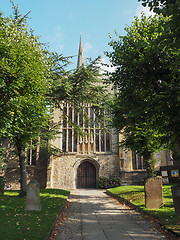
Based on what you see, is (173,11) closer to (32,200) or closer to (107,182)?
(32,200)

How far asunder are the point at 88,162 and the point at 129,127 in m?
11.5

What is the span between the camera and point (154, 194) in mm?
8086

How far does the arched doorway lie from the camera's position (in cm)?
2230

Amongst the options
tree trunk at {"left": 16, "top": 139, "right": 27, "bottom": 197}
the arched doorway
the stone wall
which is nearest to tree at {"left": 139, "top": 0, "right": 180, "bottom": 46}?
tree trunk at {"left": 16, "top": 139, "right": 27, "bottom": 197}

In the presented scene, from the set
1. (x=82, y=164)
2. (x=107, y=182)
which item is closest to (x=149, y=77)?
(x=107, y=182)

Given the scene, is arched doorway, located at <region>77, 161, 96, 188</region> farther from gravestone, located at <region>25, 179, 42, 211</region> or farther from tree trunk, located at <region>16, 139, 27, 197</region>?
gravestone, located at <region>25, 179, 42, 211</region>

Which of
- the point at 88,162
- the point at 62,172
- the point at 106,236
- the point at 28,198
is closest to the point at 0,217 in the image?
the point at 28,198

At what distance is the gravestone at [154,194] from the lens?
26.2 ft

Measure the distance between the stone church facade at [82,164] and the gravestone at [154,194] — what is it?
12.7 meters

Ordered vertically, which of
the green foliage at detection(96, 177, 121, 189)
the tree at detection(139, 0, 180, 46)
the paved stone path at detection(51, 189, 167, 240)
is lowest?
the green foliage at detection(96, 177, 121, 189)

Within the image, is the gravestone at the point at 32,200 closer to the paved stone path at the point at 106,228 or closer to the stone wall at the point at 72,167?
the paved stone path at the point at 106,228

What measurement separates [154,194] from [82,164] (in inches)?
602

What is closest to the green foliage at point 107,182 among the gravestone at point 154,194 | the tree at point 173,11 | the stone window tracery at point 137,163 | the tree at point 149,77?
the stone window tracery at point 137,163

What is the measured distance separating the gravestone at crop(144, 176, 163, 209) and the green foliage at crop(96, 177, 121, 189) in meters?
13.2
